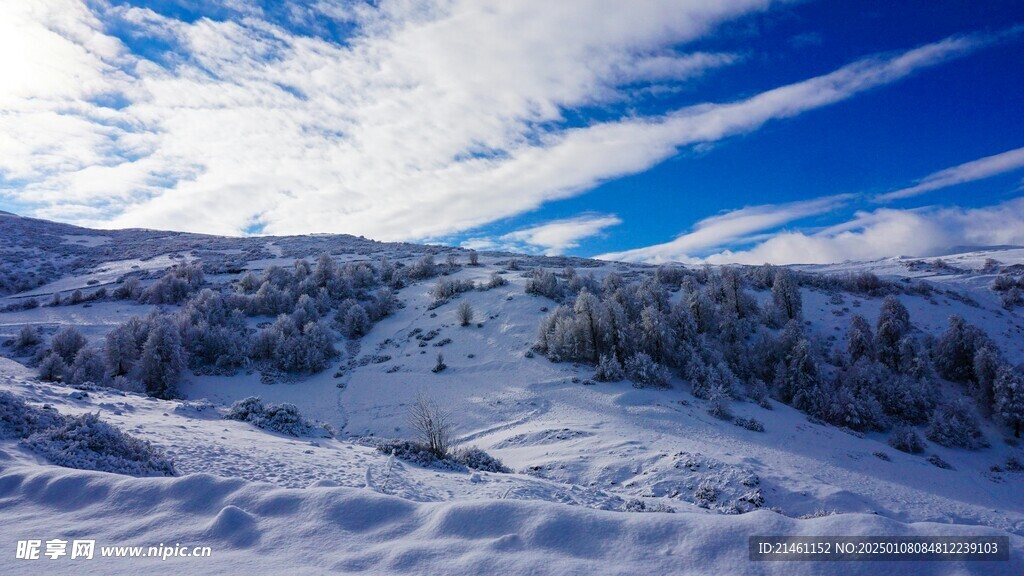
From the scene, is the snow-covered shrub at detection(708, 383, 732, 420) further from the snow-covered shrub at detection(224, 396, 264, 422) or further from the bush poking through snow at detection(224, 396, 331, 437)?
the snow-covered shrub at detection(224, 396, 264, 422)

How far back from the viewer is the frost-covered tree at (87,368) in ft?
54.9

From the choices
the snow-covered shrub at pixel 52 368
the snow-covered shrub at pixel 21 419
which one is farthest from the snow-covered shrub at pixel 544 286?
the snow-covered shrub at pixel 21 419

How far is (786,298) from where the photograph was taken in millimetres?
27219

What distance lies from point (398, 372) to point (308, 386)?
12.8ft

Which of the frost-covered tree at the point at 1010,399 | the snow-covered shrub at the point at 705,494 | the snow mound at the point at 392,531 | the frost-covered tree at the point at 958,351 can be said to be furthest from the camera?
the frost-covered tree at the point at 958,351

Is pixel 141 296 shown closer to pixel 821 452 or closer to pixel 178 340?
pixel 178 340

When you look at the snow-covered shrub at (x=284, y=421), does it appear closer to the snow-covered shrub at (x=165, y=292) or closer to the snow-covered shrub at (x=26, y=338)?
the snow-covered shrub at (x=26, y=338)

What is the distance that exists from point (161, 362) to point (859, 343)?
3159 centimetres

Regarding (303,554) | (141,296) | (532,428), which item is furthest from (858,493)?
(141,296)

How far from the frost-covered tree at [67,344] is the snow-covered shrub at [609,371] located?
21525mm

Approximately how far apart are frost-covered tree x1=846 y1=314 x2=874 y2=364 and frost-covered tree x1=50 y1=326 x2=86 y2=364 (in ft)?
115

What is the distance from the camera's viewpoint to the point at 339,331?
83.2 ft

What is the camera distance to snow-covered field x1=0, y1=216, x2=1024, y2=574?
4.10 meters

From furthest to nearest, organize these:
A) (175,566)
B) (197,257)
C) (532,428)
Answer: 1. (197,257)
2. (532,428)
3. (175,566)
